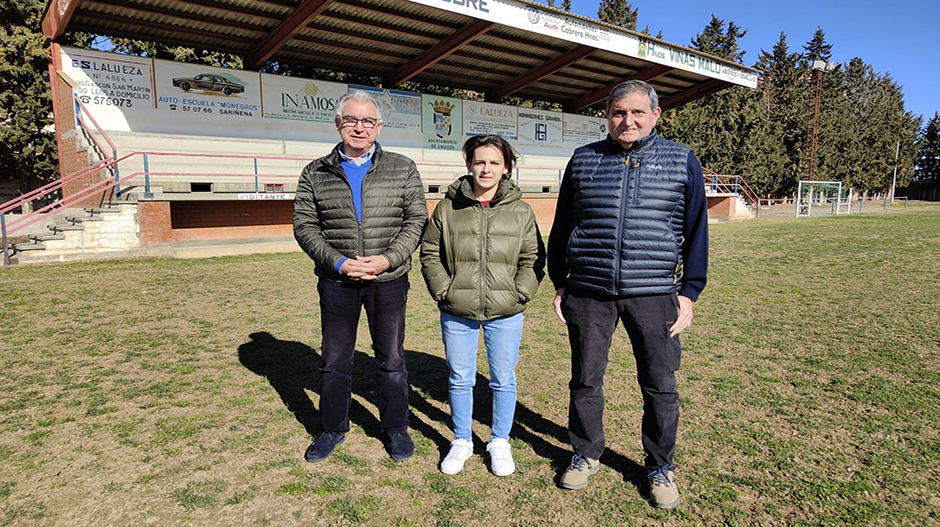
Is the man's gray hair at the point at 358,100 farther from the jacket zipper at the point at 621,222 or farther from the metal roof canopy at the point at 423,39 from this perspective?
the metal roof canopy at the point at 423,39

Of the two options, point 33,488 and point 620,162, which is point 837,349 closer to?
point 620,162

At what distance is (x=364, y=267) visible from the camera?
283 centimetres

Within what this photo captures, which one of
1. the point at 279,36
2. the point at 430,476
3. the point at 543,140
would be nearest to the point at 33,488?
the point at 430,476

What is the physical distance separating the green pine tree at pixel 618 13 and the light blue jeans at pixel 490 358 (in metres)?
40.2

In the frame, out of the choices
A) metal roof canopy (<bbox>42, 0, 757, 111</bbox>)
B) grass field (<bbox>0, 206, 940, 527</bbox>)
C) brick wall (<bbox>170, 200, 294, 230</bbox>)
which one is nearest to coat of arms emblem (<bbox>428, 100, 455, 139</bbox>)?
metal roof canopy (<bbox>42, 0, 757, 111</bbox>)

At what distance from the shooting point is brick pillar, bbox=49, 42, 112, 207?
1431 centimetres

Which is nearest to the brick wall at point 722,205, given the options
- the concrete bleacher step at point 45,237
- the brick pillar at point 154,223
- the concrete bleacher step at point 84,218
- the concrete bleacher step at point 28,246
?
the brick pillar at point 154,223

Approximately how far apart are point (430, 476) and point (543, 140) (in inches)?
943

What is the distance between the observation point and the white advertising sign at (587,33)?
618 inches

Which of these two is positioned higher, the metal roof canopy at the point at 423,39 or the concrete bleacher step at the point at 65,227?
the metal roof canopy at the point at 423,39

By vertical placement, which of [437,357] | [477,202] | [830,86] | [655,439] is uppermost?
[830,86]

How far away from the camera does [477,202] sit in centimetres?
277

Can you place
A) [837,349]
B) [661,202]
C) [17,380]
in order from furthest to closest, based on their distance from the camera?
[837,349], [17,380], [661,202]

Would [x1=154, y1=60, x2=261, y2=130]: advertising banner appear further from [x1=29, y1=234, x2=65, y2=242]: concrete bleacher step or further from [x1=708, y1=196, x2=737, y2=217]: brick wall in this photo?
[x1=708, y1=196, x2=737, y2=217]: brick wall
